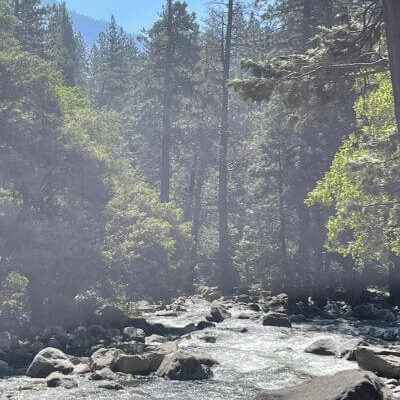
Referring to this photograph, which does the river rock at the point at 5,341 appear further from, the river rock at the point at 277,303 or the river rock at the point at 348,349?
the river rock at the point at 277,303

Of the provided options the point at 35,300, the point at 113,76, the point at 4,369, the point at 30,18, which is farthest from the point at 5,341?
A: the point at 113,76

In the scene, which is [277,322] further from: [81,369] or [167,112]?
[167,112]

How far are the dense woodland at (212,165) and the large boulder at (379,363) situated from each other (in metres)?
4.67

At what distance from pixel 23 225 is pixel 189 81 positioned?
29.6 m

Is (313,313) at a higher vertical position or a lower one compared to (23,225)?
lower

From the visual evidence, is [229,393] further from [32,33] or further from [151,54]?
[32,33]

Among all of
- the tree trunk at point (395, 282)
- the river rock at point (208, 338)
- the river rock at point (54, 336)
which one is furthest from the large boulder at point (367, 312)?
the river rock at point (54, 336)

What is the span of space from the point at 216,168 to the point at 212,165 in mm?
1702

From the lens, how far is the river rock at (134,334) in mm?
21328

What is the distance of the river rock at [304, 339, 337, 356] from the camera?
17.1m

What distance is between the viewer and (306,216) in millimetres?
37312

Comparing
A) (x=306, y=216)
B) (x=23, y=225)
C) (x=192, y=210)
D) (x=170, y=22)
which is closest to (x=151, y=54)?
(x=170, y=22)

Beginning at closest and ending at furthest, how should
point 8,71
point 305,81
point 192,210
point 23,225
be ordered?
point 305,81 → point 23,225 → point 8,71 → point 192,210

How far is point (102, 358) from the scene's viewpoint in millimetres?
16391
